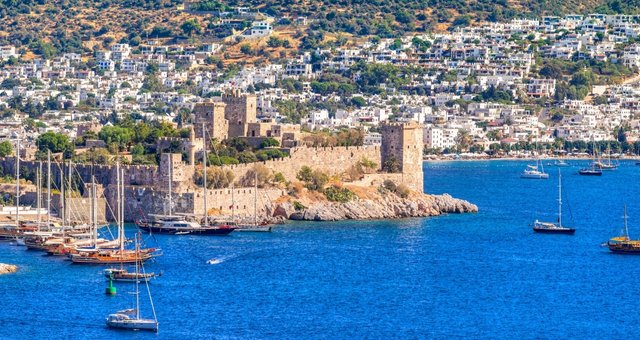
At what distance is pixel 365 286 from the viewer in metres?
59.7

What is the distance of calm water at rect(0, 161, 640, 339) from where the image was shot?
52938 mm

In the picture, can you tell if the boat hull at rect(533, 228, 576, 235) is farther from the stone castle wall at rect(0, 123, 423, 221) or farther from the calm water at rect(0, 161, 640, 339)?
the stone castle wall at rect(0, 123, 423, 221)

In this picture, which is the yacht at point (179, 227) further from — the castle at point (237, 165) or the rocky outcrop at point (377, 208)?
the rocky outcrop at point (377, 208)

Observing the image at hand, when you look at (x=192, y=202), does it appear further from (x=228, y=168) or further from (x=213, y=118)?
(x=213, y=118)

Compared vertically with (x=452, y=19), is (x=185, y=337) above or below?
below

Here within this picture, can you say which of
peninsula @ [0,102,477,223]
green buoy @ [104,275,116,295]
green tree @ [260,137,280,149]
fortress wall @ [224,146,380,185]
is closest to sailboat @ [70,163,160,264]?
green buoy @ [104,275,116,295]

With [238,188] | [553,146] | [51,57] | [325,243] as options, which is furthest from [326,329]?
[51,57]

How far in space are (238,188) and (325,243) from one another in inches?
253

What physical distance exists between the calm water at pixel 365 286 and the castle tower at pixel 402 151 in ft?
11.4

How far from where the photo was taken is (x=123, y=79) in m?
151

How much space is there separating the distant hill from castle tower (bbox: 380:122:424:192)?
81.5m

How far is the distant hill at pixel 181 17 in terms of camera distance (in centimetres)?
16450

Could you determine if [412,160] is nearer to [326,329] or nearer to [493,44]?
[326,329]

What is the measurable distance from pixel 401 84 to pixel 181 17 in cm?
2912
